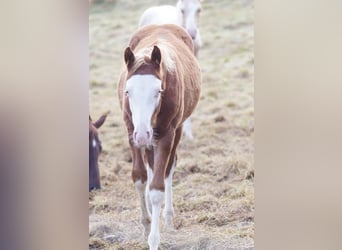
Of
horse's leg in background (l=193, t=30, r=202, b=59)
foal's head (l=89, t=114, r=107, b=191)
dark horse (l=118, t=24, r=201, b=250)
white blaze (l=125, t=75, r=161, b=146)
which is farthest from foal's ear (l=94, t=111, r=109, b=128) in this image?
horse's leg in background (l=193, t=30, r=202, b=59)

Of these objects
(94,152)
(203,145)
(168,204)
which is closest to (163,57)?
(203,145)

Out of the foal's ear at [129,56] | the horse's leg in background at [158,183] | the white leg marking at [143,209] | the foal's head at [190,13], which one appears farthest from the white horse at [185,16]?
the white leg marking at [143,209]

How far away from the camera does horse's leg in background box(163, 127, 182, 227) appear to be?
103 inches

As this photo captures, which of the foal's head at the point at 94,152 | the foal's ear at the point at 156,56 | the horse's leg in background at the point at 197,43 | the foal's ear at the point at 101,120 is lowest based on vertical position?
the foal's head at the point at 94,152

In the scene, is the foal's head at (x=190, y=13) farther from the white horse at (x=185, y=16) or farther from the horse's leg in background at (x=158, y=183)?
the horse's leg in background at (x=158, y=183)

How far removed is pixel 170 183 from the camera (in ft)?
8.63

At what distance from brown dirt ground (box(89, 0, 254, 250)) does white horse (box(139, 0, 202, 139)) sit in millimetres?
31

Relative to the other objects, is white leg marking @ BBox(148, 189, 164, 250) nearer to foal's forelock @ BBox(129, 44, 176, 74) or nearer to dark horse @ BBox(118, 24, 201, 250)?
dark horse @ BBox(118, 24, 201, 250)

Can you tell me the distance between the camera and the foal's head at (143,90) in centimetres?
251

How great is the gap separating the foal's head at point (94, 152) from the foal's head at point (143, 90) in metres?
0.22
